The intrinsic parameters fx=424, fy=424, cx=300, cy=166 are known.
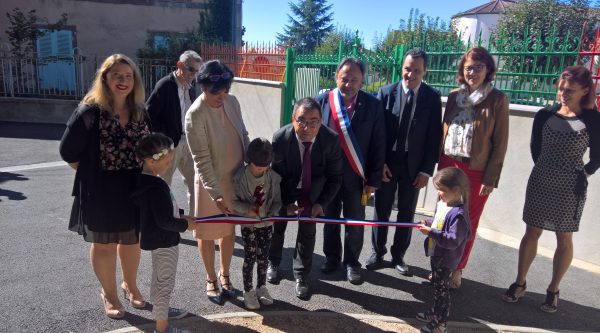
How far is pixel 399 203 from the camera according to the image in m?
4.15

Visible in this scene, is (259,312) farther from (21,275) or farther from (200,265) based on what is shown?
(21,275)

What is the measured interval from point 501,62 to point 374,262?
2984mm

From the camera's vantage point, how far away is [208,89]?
9.80ft

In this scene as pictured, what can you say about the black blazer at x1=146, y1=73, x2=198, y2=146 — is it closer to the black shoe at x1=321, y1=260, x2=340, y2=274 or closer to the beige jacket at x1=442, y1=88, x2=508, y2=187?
the black shoe at x1=321, y1=260, x2=340, y2=274

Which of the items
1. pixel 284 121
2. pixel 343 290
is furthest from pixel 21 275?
pixel 284 121

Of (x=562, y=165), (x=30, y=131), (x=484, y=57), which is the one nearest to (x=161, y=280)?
(x=484, y=57)

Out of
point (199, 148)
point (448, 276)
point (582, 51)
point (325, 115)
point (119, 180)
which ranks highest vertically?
point (582, 51)

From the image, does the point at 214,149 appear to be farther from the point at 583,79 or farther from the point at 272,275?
the point at 583,79

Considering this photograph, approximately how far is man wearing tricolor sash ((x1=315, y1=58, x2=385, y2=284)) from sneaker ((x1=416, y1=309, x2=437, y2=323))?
2.31 ft

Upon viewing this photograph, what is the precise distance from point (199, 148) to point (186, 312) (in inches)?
50.2

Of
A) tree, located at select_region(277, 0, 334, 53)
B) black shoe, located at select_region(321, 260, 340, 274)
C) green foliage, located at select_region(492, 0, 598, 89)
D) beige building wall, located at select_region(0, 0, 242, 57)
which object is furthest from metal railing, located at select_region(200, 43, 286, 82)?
tree, located at select_region(277, 0, 334, 53)

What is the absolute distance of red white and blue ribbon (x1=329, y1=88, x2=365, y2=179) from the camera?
365 centimetres

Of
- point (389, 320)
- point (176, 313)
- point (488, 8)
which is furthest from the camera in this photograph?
point (488, 8)

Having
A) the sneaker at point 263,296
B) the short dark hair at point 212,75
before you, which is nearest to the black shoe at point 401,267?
the sneaker at point 263,296
